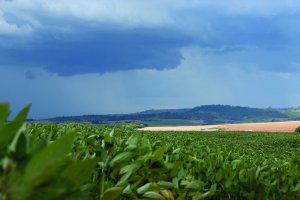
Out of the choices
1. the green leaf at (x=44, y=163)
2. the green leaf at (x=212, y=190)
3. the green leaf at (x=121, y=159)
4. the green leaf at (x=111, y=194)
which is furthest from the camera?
the green leaf at (x=212, y=190)

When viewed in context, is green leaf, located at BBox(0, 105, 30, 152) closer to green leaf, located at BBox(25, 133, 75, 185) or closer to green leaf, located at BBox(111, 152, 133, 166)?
green leaf, located at BBox(25, 133, 75, 185)

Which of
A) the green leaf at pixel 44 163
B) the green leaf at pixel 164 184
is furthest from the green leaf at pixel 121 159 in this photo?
the green leaf at pixel 44 163

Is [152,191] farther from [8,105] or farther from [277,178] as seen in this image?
[277,178]

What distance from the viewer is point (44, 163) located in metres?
1.01

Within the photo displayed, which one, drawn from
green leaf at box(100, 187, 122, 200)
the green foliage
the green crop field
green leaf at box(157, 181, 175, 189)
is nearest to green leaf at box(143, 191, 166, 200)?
the green crop field

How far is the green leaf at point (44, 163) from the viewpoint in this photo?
101cm

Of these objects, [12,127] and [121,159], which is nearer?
[12,127]

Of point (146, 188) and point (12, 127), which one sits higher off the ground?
point (12, 127)

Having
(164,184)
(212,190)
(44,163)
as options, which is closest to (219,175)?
(212,190)

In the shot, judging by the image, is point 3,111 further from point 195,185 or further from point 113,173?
point 195,185

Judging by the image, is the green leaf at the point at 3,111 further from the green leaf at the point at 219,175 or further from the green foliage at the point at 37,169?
the green leaf at the point at 219,175

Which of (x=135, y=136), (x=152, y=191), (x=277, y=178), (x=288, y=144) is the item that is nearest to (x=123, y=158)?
(x=152, y=191)

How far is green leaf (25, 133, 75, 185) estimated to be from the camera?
3.31 ft

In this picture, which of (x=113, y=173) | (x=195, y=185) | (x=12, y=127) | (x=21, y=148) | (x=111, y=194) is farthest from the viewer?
(x=195, y=185)
